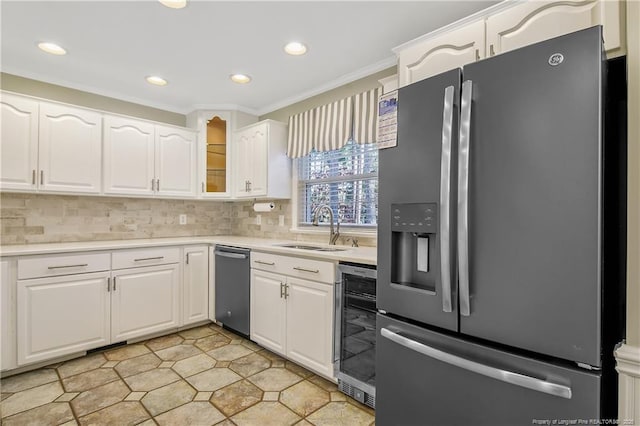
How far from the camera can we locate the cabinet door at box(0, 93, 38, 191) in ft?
8.25

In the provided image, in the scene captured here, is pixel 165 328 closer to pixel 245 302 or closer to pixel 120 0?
pixel 245 302

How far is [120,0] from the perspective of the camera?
72.9 inches

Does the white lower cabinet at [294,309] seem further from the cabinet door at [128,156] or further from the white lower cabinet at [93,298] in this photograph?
the cabinet door at [128,156]

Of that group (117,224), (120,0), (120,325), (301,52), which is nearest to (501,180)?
(301,52)

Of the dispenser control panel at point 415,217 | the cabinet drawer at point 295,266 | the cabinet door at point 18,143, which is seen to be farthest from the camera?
the cabinet door at point 18,143

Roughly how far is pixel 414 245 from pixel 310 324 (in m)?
1.21

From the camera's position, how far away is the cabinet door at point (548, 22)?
4.29ft

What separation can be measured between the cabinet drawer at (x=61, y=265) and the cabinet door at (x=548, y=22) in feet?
10.3

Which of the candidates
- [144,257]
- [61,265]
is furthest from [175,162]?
[61,265]

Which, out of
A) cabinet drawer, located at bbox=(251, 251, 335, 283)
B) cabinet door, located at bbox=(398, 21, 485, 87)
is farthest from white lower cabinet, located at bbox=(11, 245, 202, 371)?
cabinet door, located at bbox=(398, 21, 485, 87)

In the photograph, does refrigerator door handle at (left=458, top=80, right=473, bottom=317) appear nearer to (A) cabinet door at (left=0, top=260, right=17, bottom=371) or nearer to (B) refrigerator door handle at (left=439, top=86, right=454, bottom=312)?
(B) refrigerator door handle at (left=439, top=86, right=454, bottom=312)

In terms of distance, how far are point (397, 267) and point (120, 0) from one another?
2.11 meters

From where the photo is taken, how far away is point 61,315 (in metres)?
2.49

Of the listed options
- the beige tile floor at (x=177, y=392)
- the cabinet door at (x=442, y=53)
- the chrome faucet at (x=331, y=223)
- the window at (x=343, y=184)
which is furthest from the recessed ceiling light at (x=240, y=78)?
the beige tile floor at (x=177, y=392)
